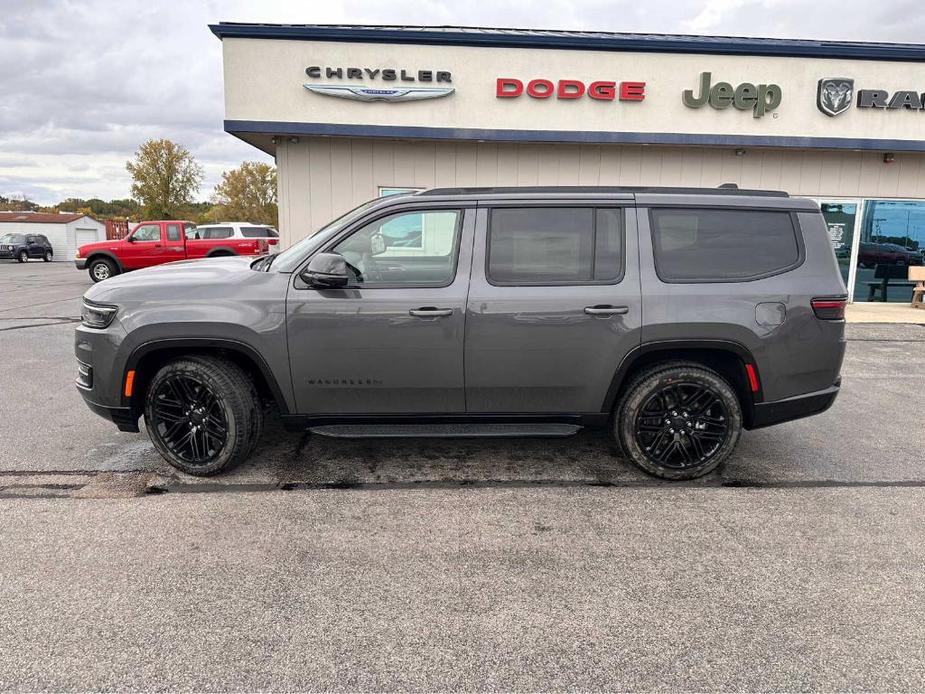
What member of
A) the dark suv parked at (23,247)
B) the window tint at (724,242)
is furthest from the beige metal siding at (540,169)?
the dark suv parked at (23,247)

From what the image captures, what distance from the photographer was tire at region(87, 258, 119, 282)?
18344 mm

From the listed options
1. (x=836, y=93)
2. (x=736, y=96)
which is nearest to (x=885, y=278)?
(x=836, y=93)

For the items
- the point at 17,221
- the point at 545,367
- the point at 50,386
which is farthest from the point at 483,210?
the point at 17,221

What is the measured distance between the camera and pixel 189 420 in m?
4.06

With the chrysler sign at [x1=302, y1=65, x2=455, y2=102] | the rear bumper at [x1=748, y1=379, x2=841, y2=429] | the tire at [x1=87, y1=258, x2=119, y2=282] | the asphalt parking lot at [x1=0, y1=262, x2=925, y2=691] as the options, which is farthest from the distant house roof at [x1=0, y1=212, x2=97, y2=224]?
the rear bumper at [x1=748, y1=379, x2=841, y2=429]

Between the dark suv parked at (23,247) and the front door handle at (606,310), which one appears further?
the dark suv parked at (23,247)

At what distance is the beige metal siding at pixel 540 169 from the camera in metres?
11.4

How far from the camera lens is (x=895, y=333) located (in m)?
10.2

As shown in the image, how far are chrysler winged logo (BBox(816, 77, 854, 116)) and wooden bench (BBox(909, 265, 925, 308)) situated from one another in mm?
3868

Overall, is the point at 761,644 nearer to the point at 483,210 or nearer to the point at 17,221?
the point at 483,210

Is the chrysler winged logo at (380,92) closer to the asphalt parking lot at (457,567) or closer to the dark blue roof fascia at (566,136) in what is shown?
the dark blue roof fascia at (566,136)

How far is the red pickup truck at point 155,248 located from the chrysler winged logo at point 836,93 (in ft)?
47.0

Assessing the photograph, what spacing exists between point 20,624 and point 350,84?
33.7 feet

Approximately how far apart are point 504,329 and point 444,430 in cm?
79
